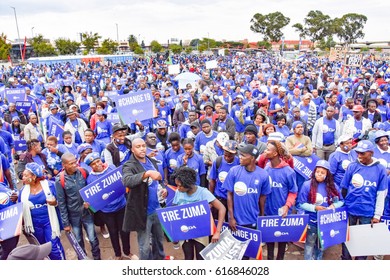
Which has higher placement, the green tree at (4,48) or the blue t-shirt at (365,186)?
the green tree at (4,48)

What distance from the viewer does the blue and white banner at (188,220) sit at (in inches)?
135

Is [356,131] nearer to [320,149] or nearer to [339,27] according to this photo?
[320,149]

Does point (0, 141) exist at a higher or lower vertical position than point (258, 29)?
lower

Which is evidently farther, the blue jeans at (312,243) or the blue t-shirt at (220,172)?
the blue t-shirt at (220,172)

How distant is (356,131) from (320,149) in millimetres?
775

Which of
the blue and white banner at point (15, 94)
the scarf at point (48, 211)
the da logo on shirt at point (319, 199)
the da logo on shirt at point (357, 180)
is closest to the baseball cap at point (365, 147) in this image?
the da logo on shirt at point (357, 180)

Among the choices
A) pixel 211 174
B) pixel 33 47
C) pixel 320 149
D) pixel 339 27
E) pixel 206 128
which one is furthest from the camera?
pixel 339 27

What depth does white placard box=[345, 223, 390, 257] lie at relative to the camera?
3.73m

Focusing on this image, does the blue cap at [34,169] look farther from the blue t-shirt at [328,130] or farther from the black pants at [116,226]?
the blue t-shirt at [328,130]

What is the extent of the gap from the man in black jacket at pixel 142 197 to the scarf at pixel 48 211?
0.89 metres

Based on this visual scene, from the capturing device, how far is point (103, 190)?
Result: 4.00 metres

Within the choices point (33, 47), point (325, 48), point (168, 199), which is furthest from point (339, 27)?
point (168, 199)

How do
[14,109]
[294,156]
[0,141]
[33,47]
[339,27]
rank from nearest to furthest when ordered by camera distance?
1. [294,156]
2. [0,141]
3. [14,109]
4. [33,47]
5. [339,27]

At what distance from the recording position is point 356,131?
6.51 metres
